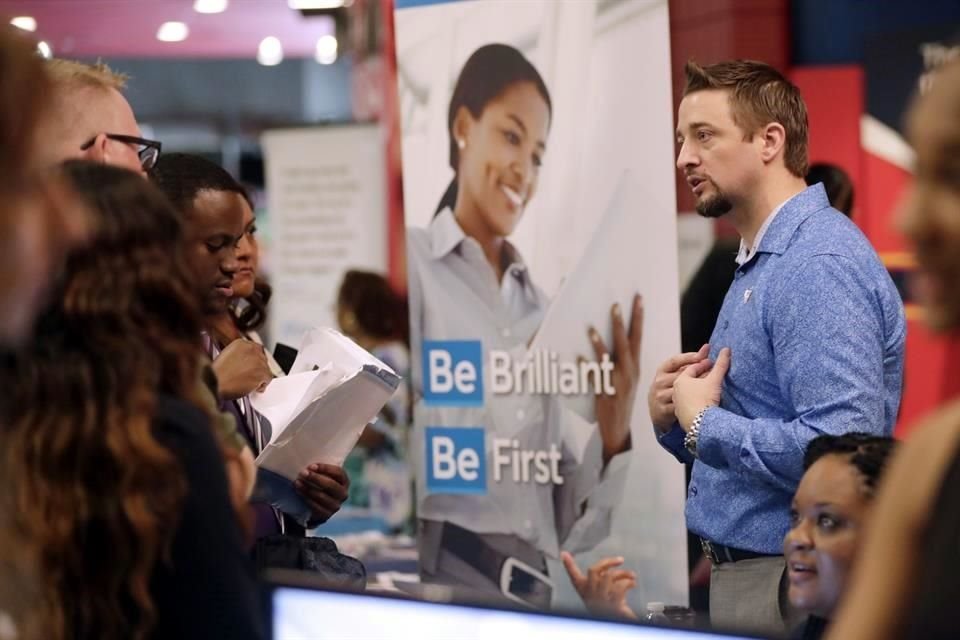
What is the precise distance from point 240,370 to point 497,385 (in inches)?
53.9

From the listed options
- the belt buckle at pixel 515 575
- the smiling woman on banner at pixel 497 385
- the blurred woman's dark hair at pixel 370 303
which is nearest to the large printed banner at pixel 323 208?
the blurred woman's dark hair at pixel 370 303

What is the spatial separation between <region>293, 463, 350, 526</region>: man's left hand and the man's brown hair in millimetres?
1063

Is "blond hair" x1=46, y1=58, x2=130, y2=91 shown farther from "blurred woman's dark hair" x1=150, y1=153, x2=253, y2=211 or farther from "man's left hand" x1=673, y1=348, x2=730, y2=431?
"man's left hand" x1=673, y1=348, x2=730, y2=431

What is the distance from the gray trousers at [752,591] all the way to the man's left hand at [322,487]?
766 mm

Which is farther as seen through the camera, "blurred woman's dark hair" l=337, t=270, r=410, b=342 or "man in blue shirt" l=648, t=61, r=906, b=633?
"blurred woman's dark hair" l=337, t=270, r=410, b=342

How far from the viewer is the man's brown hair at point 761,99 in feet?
9.73

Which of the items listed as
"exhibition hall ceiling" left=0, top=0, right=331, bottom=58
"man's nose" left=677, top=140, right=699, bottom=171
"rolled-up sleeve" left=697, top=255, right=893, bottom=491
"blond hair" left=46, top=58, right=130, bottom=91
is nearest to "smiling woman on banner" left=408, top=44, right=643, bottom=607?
"man's nose" left=677, top=140, right=699, bottom=171

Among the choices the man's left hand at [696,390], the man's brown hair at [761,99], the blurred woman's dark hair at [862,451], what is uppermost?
the man's brown hair at [761,99]

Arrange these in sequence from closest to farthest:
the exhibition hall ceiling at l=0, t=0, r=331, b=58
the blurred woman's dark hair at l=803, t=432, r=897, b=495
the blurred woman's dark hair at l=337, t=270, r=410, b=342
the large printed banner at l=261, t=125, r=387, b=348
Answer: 1. the blurred woman's dark hair at l=803, t=432, r=897, b=495
2. the blurred woman's dark hair at l=337, t=270, r=410, b=342
3. the large printed banner at l=261, t=125, r=387, b=348
4. the exhibition hall ceiling at l=0, t=0, r=331, b=58

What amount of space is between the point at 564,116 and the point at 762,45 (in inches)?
137

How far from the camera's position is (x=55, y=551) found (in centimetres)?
167

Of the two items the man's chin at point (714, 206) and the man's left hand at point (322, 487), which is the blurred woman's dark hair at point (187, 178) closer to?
the man's left hand at point (322, 487)

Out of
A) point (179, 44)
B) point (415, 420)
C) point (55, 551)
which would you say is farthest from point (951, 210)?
point (179, 44)

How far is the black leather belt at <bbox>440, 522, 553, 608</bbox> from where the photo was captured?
4016 mm
